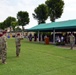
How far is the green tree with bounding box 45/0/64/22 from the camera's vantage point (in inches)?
2059

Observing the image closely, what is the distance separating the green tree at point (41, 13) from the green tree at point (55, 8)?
6107 mm

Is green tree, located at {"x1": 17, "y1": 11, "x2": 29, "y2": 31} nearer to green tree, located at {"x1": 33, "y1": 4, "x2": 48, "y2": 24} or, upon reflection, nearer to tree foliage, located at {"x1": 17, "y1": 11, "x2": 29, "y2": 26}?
tree foliage, located at {"x1": 17, "y1": 11, "x2": 29, "y2": 26}

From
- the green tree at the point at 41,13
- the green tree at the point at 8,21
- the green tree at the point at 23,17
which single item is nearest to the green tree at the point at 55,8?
the green tree at the point at 41,13

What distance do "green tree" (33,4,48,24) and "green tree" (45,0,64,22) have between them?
6.11m

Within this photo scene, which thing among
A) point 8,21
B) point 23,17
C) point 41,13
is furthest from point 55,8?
point 8,21

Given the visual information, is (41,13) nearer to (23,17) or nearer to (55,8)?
(55,8)

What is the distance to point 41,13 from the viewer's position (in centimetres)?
6031

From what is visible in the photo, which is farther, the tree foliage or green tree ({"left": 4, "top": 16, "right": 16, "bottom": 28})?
green tree ({"left": 4, "top": 16, "right": 16, "bottom": 28})

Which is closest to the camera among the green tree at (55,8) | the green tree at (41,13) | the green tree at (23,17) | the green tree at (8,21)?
the green tree at (55,8)

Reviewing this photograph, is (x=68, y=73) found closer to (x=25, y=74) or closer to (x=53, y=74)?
(x=53, y=74)

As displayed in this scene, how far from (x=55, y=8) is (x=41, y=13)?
8608mm

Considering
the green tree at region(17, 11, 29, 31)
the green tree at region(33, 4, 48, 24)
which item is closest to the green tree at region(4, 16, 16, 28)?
the green tree at region(17, 11, 29, 31)

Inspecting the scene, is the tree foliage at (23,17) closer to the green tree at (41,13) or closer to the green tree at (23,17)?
the green tree at (23,17)

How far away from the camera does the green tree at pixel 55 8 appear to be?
172ft
